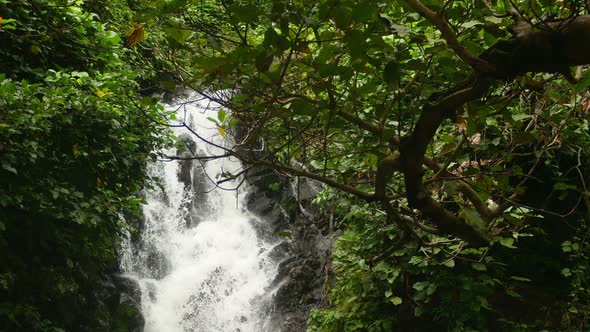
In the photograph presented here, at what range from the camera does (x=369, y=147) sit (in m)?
2.86

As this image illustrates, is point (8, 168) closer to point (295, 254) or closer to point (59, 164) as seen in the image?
point (59, 164)

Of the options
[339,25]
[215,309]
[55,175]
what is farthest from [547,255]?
[215,309]

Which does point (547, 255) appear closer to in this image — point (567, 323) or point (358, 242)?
point (567, 323)

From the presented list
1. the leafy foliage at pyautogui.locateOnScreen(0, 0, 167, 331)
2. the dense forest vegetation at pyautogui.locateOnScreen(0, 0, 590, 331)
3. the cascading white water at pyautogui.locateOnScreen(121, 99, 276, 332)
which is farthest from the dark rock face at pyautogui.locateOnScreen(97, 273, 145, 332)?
the leafy foliage at pyautogui.locateOnScreen(0, 0, 167, 331)

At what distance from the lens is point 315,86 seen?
2105 mm

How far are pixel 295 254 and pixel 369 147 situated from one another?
5810 mm

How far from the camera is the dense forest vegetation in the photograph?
6.07ft

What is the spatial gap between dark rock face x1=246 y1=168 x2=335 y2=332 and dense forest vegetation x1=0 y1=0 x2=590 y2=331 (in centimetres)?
139

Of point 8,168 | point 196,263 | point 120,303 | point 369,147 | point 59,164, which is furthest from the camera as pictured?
point 196,263

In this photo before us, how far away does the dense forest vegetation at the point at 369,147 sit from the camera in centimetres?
185

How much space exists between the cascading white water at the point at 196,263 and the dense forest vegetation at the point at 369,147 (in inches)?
73.5

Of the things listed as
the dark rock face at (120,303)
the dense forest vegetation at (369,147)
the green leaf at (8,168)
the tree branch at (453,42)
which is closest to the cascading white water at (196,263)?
the dark rock face at (120,303)

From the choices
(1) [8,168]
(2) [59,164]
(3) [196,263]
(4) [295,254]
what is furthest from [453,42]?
(3) [196,263]

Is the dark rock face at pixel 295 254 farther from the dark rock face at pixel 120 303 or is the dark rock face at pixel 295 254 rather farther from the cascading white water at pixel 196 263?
the dark rock face at pixel 120 303
